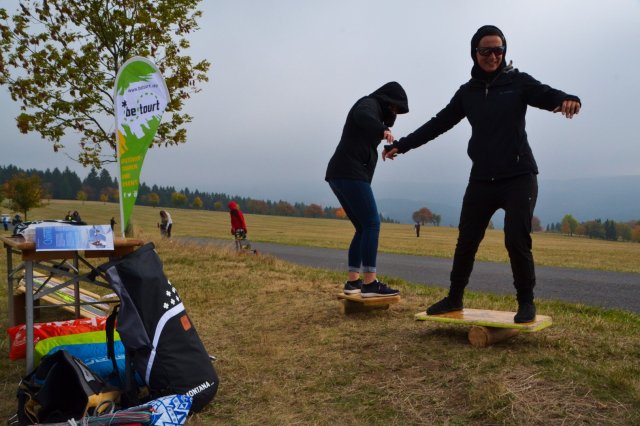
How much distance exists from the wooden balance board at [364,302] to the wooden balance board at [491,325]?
0.96 m

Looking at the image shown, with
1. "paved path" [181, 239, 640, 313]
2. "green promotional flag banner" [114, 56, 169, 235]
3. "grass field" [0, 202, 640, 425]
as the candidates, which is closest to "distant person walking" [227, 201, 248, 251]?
"paved path" [181, 239, 640, 313]

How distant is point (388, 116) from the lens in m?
5.34

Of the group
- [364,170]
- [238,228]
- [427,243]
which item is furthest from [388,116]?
[427,243]

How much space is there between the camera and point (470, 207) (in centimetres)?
437

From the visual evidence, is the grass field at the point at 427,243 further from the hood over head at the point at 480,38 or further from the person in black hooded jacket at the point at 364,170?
the hood over head at the point at 480,38

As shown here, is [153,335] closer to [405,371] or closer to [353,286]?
[405,371]

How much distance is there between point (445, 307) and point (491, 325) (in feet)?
1.97

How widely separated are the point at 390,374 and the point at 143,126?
159 inches

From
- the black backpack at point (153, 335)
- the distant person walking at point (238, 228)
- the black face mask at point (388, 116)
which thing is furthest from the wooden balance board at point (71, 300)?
the distant person walking at point (238, 228)

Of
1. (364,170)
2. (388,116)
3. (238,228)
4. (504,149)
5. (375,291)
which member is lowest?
(375,291)

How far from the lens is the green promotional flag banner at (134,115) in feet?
20.3

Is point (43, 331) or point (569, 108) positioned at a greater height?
point (569, 108)

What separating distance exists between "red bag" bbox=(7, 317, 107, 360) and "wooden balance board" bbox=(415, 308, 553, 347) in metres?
3.17

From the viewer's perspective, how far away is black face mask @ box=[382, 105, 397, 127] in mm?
5287
